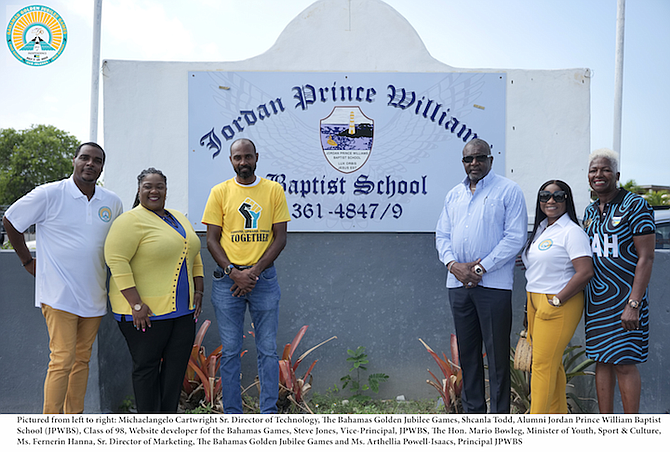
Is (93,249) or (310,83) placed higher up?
(310,83)

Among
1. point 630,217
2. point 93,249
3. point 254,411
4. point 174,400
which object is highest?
point 630,217

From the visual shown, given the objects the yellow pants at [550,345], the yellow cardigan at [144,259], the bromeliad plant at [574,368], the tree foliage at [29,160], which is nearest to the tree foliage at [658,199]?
the bromeliad plant at [574,368]

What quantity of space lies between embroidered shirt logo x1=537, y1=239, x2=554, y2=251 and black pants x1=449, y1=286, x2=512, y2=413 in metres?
0.35

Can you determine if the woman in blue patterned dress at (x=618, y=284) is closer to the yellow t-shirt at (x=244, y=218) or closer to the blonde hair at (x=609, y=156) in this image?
the blonde hair at (x=609, y=156)

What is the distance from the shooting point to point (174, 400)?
99.4 inches

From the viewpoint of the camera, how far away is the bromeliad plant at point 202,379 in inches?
125

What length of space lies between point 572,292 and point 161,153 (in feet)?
9.98

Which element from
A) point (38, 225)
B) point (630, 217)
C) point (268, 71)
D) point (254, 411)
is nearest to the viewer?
point (630, 217)

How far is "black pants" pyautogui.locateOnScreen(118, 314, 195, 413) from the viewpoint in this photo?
7.93ft

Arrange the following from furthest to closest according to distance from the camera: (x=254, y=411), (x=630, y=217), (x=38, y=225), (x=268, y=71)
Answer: (x=268, y=71) → (x=254, y=411) → (x=38, y=225) → (x=630, y=217)

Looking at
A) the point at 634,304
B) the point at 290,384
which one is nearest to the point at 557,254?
the point at 634,304

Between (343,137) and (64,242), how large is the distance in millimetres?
2068

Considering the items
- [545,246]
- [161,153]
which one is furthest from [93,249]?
[545,246]

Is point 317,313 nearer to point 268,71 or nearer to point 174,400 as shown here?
point 174,400
